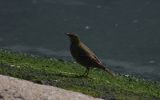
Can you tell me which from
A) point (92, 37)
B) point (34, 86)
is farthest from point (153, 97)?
point (92, 37)

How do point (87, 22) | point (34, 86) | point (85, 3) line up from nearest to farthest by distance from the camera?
point (34, 86)
point (87, 22)
point (85, 3)

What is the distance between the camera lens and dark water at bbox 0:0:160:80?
155ft

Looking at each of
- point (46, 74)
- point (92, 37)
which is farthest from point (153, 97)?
point (92, 37)

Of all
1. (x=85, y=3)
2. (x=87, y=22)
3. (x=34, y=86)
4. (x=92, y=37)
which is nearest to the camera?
(x=34, y=86)

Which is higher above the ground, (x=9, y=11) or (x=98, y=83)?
(x=9, y=11)

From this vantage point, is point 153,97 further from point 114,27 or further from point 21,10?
point 21,10

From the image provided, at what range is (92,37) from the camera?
5316 cm

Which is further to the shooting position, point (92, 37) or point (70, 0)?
point (70, 0)

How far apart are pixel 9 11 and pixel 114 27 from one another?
8.33m

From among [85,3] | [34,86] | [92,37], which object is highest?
[85,3]

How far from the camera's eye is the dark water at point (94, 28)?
4712cm

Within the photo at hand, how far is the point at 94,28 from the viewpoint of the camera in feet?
183

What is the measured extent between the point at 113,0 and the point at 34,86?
46.0 m

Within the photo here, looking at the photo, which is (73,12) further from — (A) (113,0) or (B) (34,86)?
(B) (34,86)
